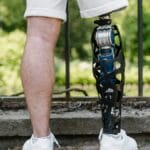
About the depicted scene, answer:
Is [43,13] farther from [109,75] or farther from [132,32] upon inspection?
[132,32]

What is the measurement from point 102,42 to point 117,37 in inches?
4.6

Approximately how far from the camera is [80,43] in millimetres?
14047

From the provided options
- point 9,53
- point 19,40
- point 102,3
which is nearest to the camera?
point 102,3

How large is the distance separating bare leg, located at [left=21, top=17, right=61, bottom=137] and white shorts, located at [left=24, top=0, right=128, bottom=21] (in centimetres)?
3

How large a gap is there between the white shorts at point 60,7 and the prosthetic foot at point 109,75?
7 centimetres

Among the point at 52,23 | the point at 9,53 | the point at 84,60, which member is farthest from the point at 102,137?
the point at 84,60

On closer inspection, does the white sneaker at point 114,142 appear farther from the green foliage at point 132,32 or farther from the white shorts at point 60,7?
the green foliage at point 132,32

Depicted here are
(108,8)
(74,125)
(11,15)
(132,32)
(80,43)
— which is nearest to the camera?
(108,8)

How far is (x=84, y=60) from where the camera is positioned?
45.6 feet

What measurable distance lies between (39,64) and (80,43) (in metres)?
11.3

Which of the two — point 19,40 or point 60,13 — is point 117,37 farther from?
point 19,40

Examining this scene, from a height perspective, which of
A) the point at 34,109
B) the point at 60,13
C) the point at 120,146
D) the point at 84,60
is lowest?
the point at 84,60

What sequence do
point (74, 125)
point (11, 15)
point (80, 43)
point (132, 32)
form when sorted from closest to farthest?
point (74, 125) < point (132, 32) < point (80, 43) < point (11, 15)

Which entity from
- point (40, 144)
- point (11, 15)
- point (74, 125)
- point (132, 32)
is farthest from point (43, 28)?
point (11, 15)
